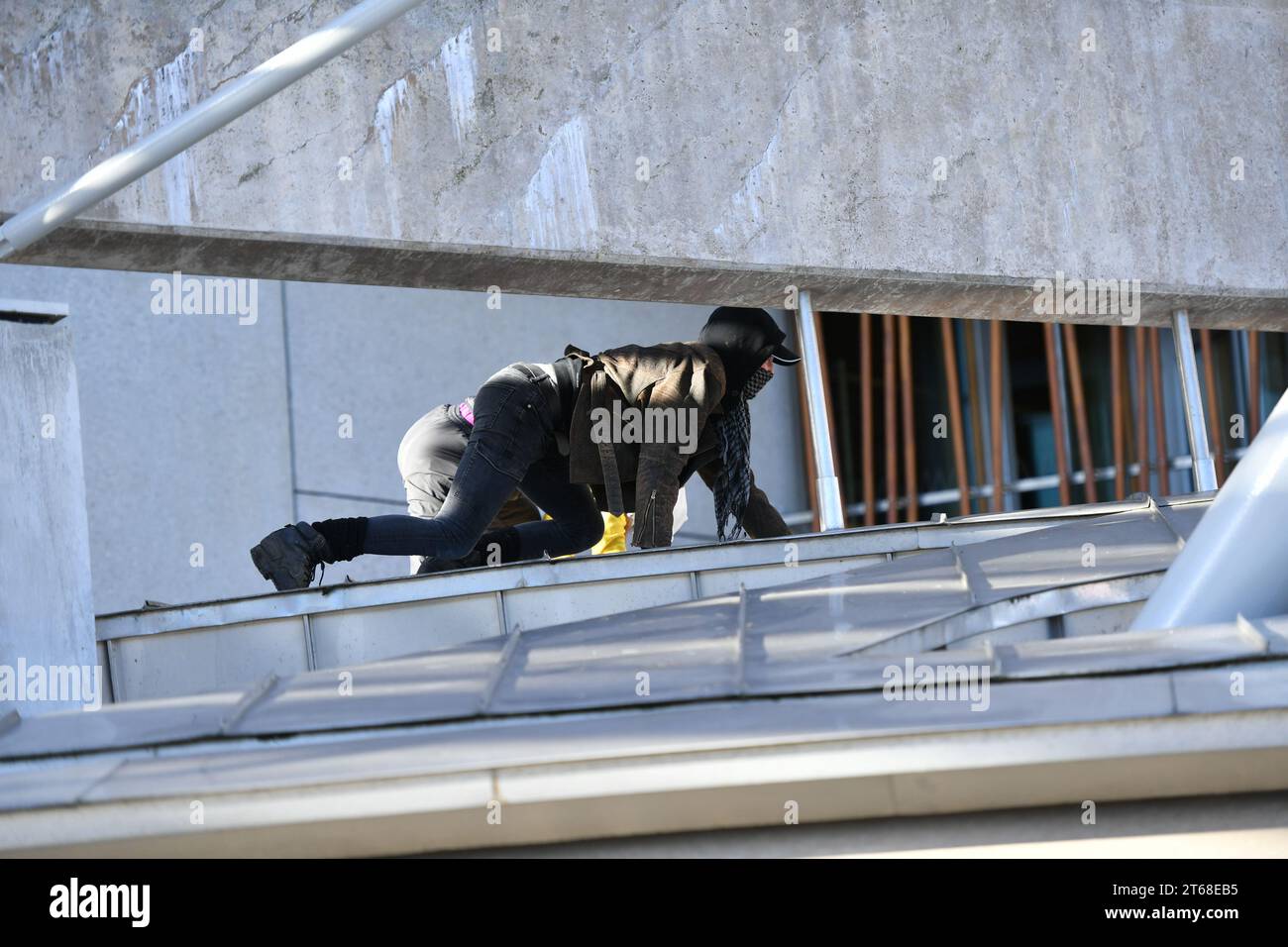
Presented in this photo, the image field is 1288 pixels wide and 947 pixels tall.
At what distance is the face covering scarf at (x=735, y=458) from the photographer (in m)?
5.56

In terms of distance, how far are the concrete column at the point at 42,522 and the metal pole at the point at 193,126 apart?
398mm

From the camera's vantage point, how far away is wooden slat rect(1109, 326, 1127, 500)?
40.6 feet

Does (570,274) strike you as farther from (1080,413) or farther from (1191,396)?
(1080,413)

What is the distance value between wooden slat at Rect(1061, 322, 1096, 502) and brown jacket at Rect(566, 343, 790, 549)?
772 centimetres

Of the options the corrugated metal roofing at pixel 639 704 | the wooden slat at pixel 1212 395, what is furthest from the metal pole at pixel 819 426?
the wooden slat at pixel 1212 395

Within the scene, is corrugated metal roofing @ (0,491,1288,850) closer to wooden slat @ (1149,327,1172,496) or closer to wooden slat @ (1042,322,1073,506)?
wooden slat @ (1149,327,1172,496)

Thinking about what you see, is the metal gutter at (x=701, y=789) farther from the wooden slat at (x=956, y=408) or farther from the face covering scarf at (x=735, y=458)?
the wooden slat at (x=956, y=408)

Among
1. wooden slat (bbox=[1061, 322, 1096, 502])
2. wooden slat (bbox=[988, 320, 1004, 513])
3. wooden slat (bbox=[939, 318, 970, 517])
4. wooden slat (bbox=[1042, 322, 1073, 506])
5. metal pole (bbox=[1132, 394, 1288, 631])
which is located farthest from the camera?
wooden slat (bbox=[939, 318, 970, 517])

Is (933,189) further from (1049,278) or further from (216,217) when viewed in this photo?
(216,217)

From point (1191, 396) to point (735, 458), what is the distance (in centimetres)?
225

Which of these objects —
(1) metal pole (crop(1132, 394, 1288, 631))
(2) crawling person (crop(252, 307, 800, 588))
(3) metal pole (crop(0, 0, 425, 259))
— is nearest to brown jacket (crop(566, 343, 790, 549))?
(2) crawling person (crop(252, 307, 800, 588))

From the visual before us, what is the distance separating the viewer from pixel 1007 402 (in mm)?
13094
